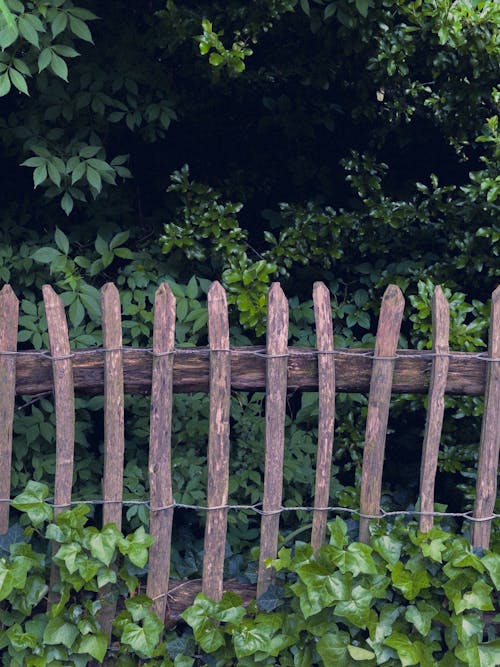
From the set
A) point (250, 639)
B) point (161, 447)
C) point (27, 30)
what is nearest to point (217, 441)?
point (161, 447)

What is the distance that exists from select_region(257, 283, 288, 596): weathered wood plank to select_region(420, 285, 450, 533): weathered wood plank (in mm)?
541

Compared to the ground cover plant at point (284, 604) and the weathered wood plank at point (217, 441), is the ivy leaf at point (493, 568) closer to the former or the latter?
the ground cover plant at point (284, 604)

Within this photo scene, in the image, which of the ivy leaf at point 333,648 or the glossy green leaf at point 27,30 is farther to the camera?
the ivy leaf at point 333,648

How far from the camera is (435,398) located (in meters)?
2.86

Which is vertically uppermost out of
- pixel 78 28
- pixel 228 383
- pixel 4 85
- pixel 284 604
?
pixel 78 28

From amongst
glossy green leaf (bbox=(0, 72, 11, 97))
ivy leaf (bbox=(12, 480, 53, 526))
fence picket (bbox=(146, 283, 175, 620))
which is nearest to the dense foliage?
glossy green leaf (bbox=(0, 72, 11, 97))

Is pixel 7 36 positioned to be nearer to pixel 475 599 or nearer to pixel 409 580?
pixel 409 580

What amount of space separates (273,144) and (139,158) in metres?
0.78

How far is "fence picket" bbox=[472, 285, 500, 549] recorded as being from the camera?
284 cm

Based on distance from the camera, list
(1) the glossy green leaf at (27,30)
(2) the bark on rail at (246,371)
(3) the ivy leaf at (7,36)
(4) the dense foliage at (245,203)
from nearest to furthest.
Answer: (3) the ivy leaf at (7,36), (1) the glossy green leaf at (27,30), (2) the bark on rail at (246,371), (4) the dense foliage at (245,203)

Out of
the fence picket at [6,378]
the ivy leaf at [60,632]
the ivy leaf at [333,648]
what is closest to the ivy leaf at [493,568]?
the ivy leaf at [333,648]

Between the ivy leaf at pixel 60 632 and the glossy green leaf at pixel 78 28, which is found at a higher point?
the glossy green leaf at pixel 78 28

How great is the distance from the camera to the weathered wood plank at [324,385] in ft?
9.25

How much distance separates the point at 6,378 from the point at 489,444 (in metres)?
1.82
